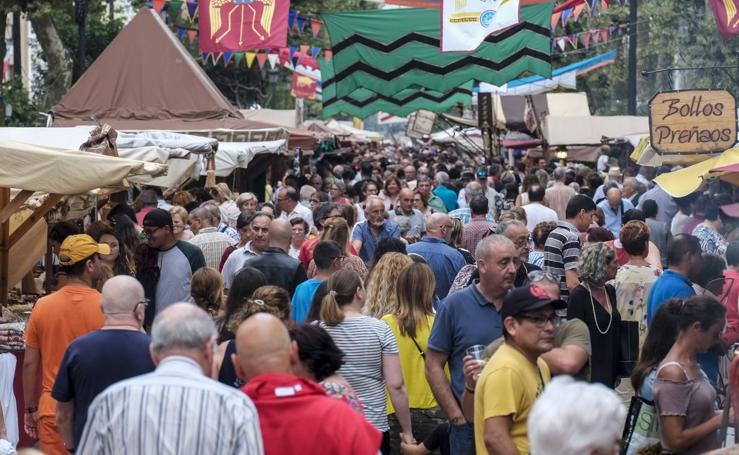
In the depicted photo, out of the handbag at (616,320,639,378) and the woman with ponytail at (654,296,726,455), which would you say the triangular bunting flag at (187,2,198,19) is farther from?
the woman with ponytail at (654,296,726,455)

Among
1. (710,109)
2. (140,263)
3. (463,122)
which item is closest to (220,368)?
(140,263)

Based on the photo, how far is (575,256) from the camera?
33.9 ft

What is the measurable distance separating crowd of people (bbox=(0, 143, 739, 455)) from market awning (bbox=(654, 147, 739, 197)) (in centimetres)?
86

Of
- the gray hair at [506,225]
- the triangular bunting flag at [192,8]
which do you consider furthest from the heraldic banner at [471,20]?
the triangular bunting flag at [192,8]

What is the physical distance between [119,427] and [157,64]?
60.6 feet

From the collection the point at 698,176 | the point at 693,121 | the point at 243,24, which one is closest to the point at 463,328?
the point at 698,176

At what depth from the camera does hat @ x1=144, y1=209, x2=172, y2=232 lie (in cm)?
929

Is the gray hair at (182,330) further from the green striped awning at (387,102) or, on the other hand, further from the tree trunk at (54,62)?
the tree trunk at (54,62)

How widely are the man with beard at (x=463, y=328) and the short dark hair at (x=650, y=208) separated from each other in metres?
6.89

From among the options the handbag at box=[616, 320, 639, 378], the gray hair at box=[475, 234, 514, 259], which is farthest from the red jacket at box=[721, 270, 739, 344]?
the gray hair at box=[475, 234, 514, 259]

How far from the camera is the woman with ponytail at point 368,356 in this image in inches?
272

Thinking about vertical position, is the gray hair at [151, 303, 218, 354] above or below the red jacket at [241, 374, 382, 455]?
above

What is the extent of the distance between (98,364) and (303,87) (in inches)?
1394

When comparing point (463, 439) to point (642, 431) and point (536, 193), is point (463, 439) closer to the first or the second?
point (642, 431)
